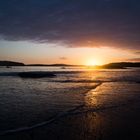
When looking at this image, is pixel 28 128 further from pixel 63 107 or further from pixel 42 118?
pixel 63 107

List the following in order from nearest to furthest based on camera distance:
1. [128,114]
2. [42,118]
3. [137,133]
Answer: [137,133] < [42,118] < [128,114]

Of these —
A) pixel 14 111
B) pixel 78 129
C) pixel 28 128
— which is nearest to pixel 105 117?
pixel 78 129

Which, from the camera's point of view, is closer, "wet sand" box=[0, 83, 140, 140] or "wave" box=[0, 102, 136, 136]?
"wet sand" box=[0, 83, 140, 140]

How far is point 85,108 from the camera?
51.1ft

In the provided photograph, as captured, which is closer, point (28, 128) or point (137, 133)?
point (137, 133)

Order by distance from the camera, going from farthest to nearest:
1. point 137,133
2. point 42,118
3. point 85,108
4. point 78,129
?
1. point 85,108
2. point 42,118
3. point 78,129
4. point 137,133

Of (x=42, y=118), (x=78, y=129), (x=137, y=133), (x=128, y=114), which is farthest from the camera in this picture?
(x=128, y=114)

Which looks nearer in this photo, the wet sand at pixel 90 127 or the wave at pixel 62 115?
the wet sand at pixel 90 127

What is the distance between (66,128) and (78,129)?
24.0 inches

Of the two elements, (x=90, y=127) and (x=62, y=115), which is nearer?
(x=90, y=127)

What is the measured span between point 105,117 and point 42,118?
12.1 ft

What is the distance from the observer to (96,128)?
10.6m

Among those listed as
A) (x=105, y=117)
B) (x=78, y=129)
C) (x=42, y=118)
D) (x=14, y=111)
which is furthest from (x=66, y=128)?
(x=14, y=111)

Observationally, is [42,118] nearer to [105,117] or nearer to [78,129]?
[78,129]
